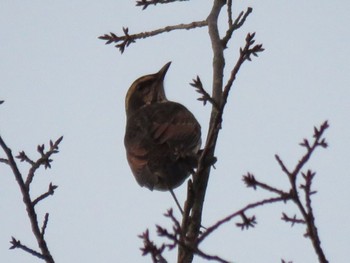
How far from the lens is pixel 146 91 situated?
10781 millimetres

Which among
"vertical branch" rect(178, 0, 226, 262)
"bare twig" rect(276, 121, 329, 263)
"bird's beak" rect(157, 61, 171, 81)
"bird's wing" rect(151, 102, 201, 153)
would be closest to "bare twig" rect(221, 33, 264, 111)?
"vertical branch" rect(178, 0, 226, 262)

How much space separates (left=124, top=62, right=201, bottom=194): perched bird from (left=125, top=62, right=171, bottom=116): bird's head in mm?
255

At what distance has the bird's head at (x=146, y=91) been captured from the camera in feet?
34.6

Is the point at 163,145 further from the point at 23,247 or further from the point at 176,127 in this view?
the point at 23,247

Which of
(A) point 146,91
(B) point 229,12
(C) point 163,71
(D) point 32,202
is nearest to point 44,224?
(D) point 32,202

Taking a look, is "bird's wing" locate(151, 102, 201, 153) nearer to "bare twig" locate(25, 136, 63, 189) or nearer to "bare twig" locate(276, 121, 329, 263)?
"bare twig" locate(25, 136, 63, 189)

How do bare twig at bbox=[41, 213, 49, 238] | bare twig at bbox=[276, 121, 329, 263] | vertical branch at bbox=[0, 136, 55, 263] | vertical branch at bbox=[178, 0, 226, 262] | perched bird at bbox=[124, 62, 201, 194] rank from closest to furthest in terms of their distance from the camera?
bare twig at bbox=[276, 121, 329, 263] < vertical branch at bbox=[0, 136, 55, 263] < bare twig at bbox=[41, 213, 49, 238] < vertical branch at bbox=[178, 0, 226, 262] < perched bird at bbox=[124, 62, 201, 194]

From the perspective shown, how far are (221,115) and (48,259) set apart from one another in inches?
61.4

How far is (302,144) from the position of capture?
12.7 ft

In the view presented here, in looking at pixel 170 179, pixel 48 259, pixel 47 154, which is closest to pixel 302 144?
pixel 48 259

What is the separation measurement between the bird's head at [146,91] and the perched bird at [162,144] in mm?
255

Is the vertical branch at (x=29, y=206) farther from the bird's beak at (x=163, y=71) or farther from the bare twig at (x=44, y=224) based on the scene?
the bird's beak at (x=163, y=71)

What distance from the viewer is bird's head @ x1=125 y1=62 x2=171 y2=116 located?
1055cm

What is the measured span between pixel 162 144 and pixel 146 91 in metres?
2.94
